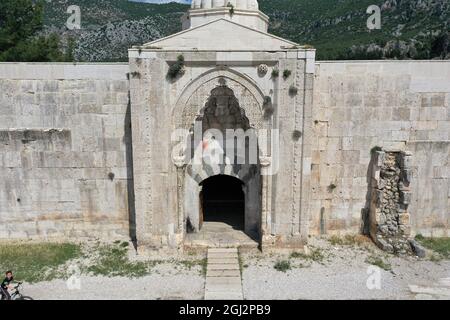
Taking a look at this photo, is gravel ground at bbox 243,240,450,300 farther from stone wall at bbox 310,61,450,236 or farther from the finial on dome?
the finial on dome

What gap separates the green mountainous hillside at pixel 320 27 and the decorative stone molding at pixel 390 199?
2746 centimetres

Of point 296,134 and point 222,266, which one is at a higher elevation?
point 296,134

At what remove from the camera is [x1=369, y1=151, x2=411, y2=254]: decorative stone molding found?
39.0 feet

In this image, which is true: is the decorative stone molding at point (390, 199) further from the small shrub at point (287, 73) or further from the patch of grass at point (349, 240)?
the small shrub at point (287, 73)

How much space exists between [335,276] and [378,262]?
1.64m

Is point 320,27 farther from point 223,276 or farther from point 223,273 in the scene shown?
point 223,276

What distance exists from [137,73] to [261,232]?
6.07 metres

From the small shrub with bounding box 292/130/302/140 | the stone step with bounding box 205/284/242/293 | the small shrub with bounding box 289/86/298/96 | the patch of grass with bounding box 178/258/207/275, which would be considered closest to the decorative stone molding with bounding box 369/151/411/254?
the small shrub with bounding box 292/130/302/140

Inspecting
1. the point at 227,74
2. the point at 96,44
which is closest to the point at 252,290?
the point at 227,74

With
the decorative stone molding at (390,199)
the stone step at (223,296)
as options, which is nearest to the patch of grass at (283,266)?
the stone step at (223,296)

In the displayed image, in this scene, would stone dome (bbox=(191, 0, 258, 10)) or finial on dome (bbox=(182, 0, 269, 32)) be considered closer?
finial on dome (bbox=(182, 0, 269, 32))

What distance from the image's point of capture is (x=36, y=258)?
460 inches

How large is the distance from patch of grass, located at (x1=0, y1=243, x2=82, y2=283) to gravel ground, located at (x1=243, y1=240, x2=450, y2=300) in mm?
5631

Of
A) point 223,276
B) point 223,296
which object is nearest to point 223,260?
point 223,276
